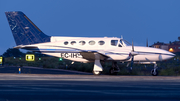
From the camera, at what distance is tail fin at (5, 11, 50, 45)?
22.2m

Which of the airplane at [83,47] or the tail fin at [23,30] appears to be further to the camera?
the tail fin at [23,30]

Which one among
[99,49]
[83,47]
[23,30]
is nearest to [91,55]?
[99,49]

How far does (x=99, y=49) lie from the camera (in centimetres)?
2089

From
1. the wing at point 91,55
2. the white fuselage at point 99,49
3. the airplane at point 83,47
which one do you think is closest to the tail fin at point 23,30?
the airplane at point 83,47

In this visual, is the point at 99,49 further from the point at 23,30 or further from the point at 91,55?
the point at 23,30

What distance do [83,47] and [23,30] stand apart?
6.04 metres

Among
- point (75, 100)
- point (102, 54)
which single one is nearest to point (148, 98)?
point (75, 100)

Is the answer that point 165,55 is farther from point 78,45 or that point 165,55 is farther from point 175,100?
point 175,100

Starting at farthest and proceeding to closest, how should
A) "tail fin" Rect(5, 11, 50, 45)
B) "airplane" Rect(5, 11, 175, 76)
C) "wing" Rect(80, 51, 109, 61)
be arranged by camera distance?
"tail fin" Rect(5, 11, 50, 45) < "airplane" Rect(5, 11, 175, 76) < "wing" Rect(80, 51, 109, 61)

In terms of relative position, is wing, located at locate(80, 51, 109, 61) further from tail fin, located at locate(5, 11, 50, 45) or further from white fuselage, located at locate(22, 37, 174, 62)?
tail fin, located at locate(5, 11, 50, 45)

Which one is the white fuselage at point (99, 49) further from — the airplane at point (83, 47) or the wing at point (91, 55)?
the wing at point (91, 55)

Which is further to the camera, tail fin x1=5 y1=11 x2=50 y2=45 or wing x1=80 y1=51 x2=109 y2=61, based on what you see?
tail fin x1=5 y1=11 x2=50 y2=45

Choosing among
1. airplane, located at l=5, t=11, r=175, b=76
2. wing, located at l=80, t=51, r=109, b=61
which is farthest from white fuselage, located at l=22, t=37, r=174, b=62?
wing, located at l=80, t=51, r=109, b=61

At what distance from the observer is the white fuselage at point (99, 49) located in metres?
20.2
